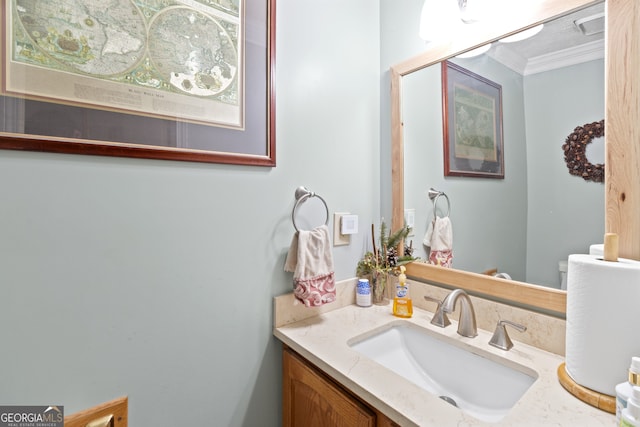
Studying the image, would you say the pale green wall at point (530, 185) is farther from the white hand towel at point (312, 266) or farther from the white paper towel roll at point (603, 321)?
the white hand towel at point (312, 266)

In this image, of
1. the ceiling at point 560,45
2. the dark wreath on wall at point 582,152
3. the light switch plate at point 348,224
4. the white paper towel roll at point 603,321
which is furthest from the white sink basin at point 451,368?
the ceiling at point 560,45

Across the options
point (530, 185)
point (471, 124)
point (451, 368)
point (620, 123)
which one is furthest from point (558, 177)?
point (451, 368)

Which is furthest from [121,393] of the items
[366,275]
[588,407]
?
[588,407]

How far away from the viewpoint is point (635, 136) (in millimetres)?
704

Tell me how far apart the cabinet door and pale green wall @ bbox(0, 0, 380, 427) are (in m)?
0.08

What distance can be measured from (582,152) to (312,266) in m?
0.85

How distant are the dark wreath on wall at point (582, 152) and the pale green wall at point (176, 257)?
27.6 inches

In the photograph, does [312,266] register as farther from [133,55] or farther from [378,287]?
[133,55]

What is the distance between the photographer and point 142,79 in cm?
78

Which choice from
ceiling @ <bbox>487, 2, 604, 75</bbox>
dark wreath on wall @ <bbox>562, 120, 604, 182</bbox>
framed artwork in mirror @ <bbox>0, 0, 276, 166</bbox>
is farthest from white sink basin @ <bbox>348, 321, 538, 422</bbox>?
ceiling @ <bbox>487, 2, 604, 75</bbox>

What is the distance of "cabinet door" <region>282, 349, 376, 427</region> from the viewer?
73cm

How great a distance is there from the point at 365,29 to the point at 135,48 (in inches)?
37.2

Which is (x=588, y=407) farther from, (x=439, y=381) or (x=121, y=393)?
(x=121, y=393)

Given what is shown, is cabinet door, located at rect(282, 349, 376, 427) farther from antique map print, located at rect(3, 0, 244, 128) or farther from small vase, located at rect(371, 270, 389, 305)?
antique map print, located at rect(3, 0, 244, 128)
